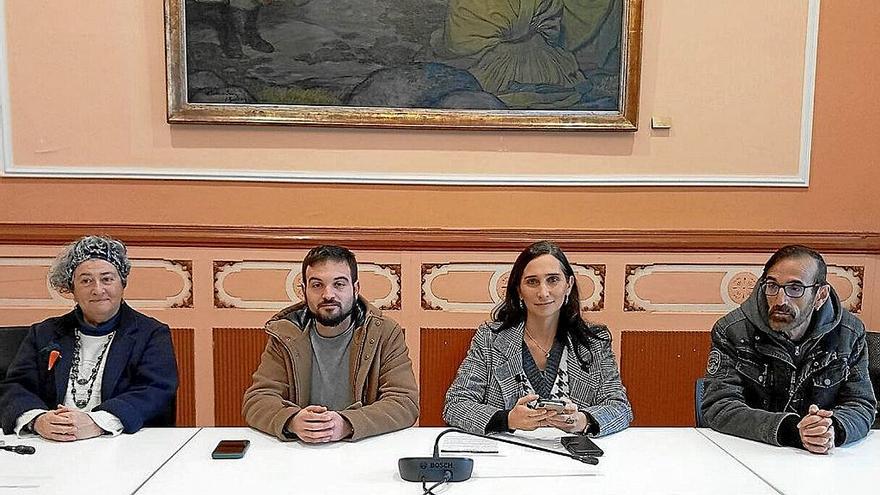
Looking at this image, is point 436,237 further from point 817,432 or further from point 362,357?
point 817,432

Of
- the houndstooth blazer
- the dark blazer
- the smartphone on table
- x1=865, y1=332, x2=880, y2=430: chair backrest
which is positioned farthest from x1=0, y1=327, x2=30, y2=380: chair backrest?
x1=865, y1=332, x2=880, y2=430: chair backrest

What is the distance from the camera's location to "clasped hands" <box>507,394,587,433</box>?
2115 mm

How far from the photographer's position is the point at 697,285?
3285mm

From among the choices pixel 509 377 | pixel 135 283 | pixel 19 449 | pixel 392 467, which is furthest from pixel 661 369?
pixel 19 449

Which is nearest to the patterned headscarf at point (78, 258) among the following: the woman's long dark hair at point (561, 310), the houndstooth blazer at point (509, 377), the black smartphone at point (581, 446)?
the houndstooth blazer at point (509, 377)

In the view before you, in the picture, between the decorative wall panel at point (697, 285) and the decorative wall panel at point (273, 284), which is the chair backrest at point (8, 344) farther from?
the decorative wall panel at point (697, 285)

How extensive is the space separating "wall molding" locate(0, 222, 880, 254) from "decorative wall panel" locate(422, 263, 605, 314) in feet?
0.29

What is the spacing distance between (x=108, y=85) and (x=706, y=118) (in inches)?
101

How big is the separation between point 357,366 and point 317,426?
0.35 metres

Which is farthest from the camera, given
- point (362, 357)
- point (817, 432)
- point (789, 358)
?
point (362, 357)

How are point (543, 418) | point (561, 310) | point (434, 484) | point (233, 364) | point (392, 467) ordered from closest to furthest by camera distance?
point (434, 484), point (392, 467), point (543, 418), point (561, 310), point (233, 364)

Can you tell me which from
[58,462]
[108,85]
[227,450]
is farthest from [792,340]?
[108,85]

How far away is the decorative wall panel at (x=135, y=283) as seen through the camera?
10.5 feet

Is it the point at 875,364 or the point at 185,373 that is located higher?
the point at 875,364
